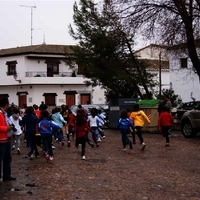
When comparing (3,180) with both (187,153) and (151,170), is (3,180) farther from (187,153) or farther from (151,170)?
(187,153)

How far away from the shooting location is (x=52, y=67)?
182 feet

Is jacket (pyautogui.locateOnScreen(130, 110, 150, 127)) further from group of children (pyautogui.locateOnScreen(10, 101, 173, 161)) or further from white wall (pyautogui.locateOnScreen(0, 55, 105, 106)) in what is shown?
white wall (pyautogui.locateOnScreen(0, 55, 105, 106))

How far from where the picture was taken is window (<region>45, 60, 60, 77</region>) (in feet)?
181

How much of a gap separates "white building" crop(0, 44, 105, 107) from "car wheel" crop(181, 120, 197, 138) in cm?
3016

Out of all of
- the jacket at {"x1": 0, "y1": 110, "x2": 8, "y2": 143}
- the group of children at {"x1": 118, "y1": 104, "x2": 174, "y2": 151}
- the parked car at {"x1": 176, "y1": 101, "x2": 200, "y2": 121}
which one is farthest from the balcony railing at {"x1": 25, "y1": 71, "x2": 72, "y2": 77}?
the jacket at {"x1": 0, "y1": 110, "x2": 8, "y2": 143}

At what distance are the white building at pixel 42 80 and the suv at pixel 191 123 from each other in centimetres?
3024

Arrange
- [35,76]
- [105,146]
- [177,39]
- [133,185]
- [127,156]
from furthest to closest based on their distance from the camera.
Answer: [35,76], [177,39], [105,146], [127,156], [133,185]

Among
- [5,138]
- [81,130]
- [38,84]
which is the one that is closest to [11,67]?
[38,84]

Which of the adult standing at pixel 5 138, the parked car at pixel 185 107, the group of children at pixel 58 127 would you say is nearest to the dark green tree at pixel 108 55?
the parked car at pixel 185 107

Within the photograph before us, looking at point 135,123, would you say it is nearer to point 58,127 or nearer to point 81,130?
point 58,127

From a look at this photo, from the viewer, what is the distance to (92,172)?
12453 millimetres

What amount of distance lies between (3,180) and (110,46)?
24079mm

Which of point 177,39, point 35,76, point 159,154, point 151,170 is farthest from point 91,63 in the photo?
point 151,170

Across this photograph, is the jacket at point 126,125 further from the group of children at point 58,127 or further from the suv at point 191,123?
the suv at point 191,123
